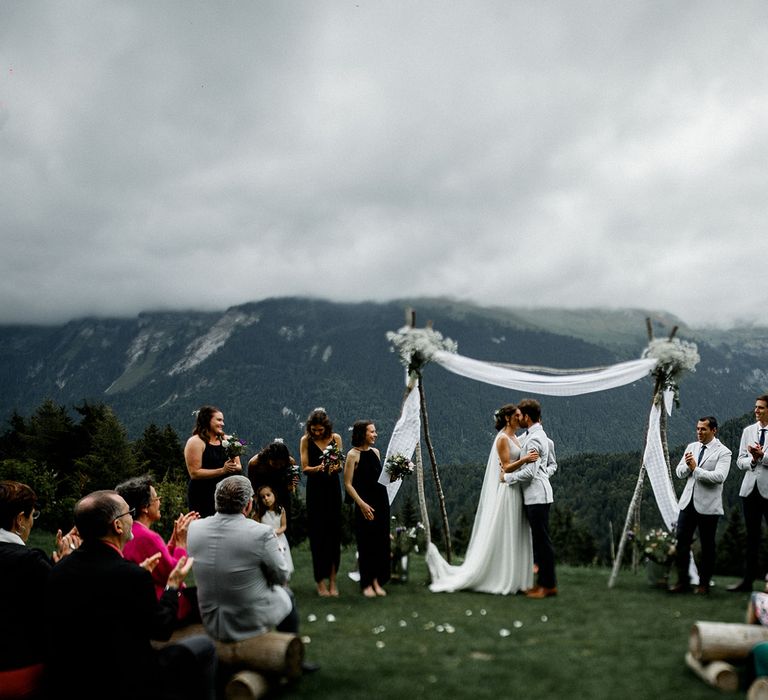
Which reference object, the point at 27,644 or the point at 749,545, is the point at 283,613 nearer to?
the point at 27,644

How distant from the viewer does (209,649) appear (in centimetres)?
434

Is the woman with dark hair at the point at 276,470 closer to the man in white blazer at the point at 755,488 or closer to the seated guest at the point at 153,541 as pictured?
the seated guest at the point at 153,541

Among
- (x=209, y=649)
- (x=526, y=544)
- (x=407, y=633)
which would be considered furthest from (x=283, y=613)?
(x=526, y=544)

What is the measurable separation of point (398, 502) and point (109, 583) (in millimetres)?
63702

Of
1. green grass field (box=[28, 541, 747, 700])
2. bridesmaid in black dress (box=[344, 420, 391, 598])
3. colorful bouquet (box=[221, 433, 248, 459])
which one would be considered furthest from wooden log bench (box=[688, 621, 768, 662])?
colorful bouquet (box=[221, 433, 248, 459])

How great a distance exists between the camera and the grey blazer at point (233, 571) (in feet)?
15.7

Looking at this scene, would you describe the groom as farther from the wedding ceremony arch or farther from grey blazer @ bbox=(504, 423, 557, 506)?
the wedding ceremony arch

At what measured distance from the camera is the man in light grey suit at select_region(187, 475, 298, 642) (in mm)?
4793

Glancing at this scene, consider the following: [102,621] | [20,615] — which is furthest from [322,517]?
[102,621]

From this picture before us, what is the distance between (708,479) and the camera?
8203mm

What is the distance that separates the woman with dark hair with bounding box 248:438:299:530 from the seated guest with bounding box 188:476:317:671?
310 centimetres

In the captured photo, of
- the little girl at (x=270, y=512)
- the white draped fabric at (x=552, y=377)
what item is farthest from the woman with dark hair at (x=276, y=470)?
the white draped fabric at (x=552, y=377)

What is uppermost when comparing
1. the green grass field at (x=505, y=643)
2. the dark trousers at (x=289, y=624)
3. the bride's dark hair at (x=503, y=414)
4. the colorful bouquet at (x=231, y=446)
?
the bride's dark hair at (x=503, y=414)

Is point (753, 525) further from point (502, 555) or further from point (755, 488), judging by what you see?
point (502, 555)
